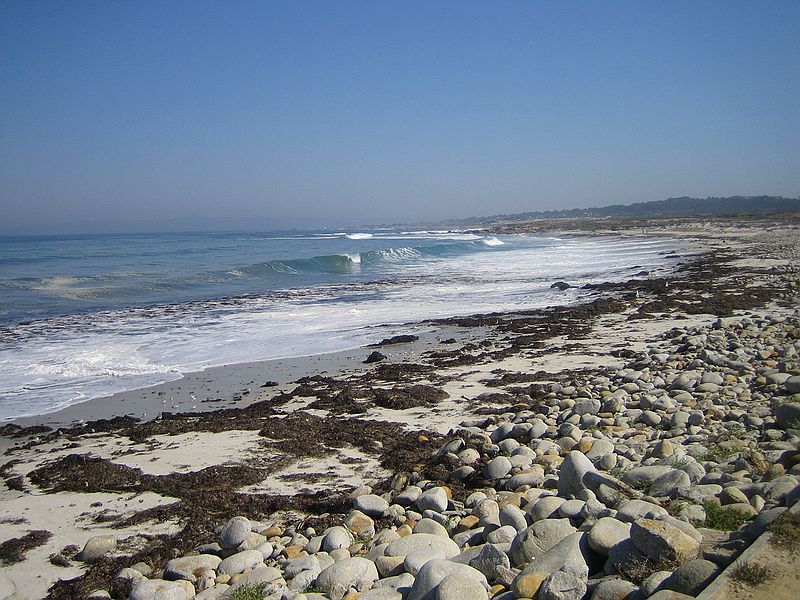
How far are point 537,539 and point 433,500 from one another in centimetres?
138

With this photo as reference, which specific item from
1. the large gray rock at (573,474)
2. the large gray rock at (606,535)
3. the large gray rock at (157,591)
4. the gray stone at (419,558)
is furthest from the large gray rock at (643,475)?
the large gray rock at (157,591)

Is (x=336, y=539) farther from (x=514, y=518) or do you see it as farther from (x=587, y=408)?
(x=587, y=408)

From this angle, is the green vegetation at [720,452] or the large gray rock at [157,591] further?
the green vegetation at [720,452]

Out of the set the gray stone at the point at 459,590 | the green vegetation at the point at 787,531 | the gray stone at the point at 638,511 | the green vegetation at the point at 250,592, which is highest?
the green vegetation at the point at 787,531

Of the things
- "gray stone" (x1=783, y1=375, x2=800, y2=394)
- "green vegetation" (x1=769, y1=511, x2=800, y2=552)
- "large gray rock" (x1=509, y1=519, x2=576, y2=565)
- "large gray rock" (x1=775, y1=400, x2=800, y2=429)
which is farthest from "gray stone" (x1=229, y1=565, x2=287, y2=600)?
"gray stone" (x1=783, y1=375, x2=800, y2=394)

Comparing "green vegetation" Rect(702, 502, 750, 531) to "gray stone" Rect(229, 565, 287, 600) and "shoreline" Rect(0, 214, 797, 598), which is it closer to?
"shoreline" Rect(0, 214, 797, 598)

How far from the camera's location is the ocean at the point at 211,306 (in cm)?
1104

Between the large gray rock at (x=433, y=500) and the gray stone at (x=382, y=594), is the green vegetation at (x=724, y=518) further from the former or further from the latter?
the large gray rock at (x=433, y=500)

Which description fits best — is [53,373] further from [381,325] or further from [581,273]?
[581,273]

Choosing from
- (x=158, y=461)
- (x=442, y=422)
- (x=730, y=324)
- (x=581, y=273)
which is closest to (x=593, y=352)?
(x=730, y=324)

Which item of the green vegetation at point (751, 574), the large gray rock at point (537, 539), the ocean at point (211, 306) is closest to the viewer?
the green vegetation at point (751, 574)

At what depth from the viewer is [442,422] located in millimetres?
7477

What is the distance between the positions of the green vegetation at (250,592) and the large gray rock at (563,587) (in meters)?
1.71

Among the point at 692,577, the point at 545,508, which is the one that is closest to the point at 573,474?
the point at 545,508
